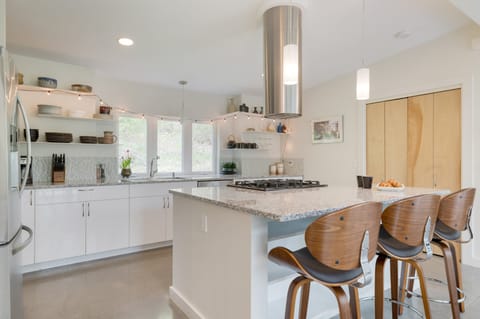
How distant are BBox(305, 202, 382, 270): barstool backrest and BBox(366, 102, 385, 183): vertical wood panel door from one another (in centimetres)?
310

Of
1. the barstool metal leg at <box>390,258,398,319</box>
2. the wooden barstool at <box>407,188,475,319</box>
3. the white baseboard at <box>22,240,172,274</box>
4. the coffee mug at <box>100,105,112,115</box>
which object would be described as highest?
the coffee mug at <box>100,105,112,115</box>

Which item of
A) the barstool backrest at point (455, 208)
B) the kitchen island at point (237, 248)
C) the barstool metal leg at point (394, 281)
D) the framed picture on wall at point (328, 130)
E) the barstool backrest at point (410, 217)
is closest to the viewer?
the kitchen island at point (237, 248)

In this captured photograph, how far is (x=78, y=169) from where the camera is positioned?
372cm

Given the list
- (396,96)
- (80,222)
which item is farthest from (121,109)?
(396,96)

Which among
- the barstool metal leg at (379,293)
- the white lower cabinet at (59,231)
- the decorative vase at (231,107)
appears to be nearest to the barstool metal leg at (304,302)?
the barstool metal leg at (379,293)

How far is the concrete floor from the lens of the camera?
7.36ft

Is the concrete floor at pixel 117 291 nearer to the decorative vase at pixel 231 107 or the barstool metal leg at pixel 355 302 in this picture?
the barstool metal leg at pixel 355 302

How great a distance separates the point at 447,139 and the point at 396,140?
0.62 meters

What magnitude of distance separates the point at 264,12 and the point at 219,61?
1.26 metres

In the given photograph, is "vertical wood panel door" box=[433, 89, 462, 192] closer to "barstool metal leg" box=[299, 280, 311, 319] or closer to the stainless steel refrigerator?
"barstool metal leg" box=[299, 280, 311, 319]

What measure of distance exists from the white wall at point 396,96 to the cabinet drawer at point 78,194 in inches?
129

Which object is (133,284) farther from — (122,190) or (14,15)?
(14,15)

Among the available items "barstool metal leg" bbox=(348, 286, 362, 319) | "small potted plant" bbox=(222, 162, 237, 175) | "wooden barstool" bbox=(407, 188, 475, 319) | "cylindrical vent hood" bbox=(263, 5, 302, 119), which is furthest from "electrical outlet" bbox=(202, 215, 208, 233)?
"small potted plant" bbox=(222, 162, 237, 175)

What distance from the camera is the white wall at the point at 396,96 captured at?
10.6ft
